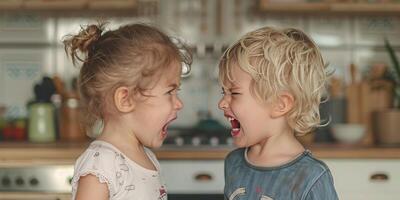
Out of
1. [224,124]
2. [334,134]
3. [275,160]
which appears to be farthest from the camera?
[224,124]

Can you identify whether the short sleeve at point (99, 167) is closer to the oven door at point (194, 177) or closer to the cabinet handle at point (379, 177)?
the oven door at point (194, 177)

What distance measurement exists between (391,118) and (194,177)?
86 centimetres

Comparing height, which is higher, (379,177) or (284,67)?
(284,67)

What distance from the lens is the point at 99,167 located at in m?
1.20

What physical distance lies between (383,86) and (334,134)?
0.32m

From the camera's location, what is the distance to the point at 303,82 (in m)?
1.22

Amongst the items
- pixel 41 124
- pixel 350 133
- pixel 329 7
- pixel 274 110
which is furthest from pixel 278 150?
pixel 41 124

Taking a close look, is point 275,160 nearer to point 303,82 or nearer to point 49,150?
point 303,82

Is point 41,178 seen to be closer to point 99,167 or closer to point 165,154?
point 165,154

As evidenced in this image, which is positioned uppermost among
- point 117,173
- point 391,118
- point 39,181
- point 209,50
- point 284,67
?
point 284,67

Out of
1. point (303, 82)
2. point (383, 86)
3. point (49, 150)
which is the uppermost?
point (303, 82)

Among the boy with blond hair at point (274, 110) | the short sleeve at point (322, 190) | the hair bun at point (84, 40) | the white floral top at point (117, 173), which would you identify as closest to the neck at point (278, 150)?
the boy with blond hair at point (274, 110)

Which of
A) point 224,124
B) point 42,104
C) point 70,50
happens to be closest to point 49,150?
point 42,104

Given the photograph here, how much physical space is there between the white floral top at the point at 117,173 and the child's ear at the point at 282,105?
11.4 inches
